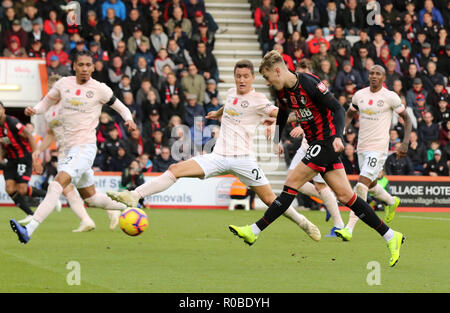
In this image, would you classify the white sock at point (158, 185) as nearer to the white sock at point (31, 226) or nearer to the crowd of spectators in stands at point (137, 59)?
the white sock at point (31, 226)

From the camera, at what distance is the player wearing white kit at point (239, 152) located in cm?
1150

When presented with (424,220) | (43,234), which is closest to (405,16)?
(424,220)

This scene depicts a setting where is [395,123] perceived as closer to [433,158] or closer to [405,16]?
[433,158]

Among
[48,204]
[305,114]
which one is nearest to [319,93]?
[305,114]

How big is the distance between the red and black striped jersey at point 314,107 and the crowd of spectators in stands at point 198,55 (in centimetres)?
1250

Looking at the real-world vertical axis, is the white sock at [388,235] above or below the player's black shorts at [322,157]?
below

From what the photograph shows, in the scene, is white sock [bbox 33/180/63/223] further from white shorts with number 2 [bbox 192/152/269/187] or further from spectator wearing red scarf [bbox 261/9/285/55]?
spectator wearing red scarf [bbox 261/9/285/55]

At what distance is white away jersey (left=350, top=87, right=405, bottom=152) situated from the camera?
1483 cm

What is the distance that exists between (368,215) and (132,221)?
2.94 meters

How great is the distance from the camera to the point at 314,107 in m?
10.6

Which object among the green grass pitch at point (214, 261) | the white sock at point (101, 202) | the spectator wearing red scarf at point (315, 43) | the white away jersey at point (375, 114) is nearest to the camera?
the green grass pitch at point (214, 261)

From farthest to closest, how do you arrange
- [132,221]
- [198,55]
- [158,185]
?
[198,55] → [158,185] → [132,221]

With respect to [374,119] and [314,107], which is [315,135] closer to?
[314,107]

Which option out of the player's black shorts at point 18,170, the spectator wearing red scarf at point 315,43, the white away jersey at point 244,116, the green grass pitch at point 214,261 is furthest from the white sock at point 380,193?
the spectator wearing red scarf at point 315,43
